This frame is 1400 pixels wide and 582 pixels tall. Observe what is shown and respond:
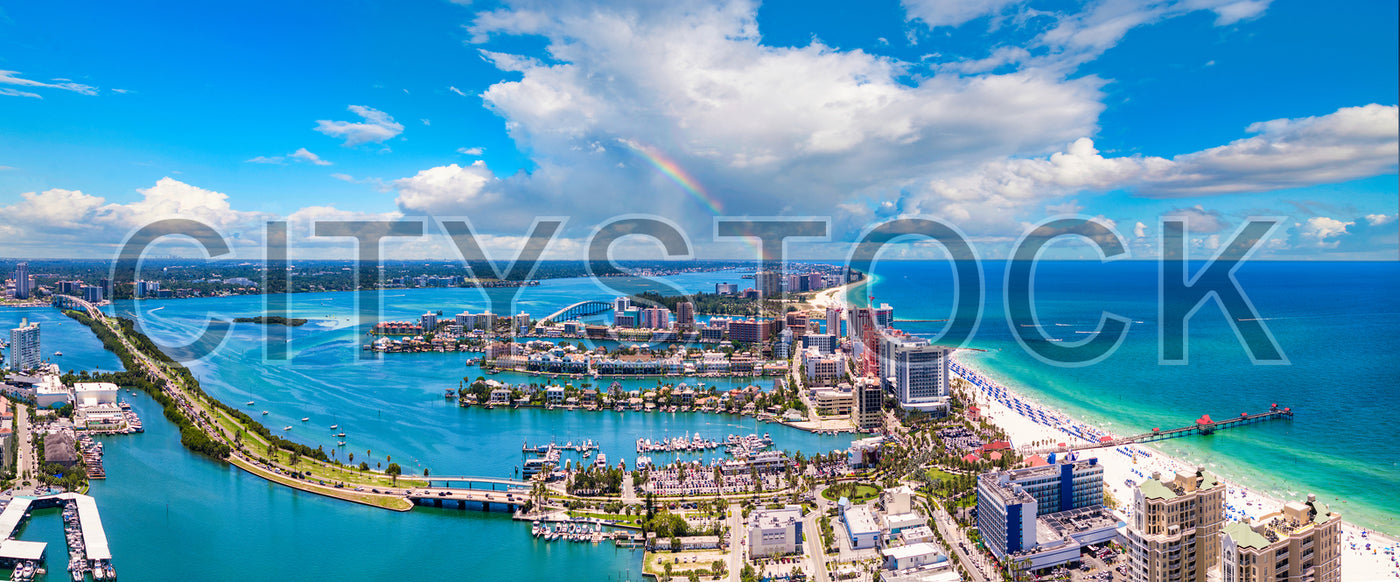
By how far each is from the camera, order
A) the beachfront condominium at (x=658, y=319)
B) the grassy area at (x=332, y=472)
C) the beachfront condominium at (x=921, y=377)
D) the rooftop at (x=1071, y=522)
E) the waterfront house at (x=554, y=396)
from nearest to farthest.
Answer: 1. the rooftop at (x=1071, y=522)
2. the grassy area at (x=332, y=472)
3. the beachfront condominium at (x=921, y=377)
4. the waterfront house at (x=554, y=396)
5. the beachfront condominium at (x=658, y=319)

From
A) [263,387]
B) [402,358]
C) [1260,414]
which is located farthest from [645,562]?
[402,358]

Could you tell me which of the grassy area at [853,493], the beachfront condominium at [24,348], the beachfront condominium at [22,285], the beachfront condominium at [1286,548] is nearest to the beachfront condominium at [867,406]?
the grassy area at [853,493]

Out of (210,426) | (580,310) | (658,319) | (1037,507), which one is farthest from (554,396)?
(580,310)

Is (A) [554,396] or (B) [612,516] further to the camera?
(A) [554,396]

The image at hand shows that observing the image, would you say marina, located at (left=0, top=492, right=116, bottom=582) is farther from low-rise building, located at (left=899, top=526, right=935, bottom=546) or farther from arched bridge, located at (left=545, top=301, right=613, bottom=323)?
arched bridge, located at (left=545, top=301, right=613, bottom=323)

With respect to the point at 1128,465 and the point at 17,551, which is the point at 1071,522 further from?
the point at 17,551

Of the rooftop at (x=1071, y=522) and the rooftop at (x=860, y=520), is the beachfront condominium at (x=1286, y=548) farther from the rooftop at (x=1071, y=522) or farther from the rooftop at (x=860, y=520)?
the rooftop at (x=860, y=520)

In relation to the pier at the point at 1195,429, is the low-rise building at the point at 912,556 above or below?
below
